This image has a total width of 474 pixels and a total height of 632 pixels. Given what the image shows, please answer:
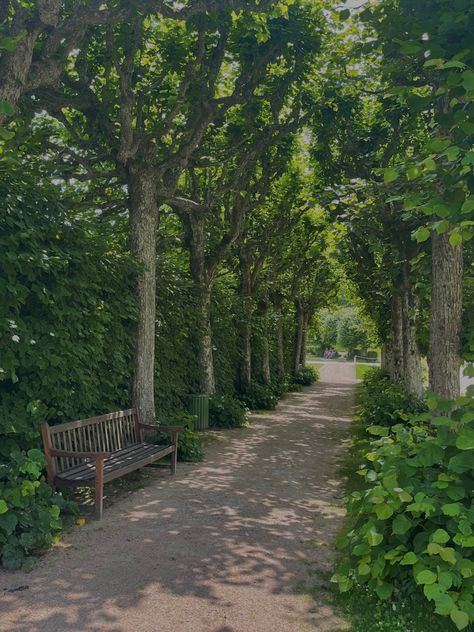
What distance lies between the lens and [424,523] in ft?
11.7

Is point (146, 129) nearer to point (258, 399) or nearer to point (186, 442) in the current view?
point (186, 442)

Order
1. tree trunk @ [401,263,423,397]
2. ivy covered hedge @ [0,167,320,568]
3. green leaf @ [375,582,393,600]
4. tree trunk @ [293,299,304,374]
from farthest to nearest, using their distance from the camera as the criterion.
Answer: tree trunk @ [293,299,304,374], tree trunk @ [401,263,423,397], ivy covered hedge @ [0,167,320,568], green leaf @ [375,582,393,600]

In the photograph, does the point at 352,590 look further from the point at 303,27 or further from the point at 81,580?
the point at 303,27

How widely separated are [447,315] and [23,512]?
493cm

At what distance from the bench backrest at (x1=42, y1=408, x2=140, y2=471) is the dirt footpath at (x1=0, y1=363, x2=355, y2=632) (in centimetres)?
71

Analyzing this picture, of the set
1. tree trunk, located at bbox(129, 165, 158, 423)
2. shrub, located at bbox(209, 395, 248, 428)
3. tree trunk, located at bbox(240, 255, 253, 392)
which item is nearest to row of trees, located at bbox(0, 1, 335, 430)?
tree trunk, located at bbox(129, 165, 158, 423)

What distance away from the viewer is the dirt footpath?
11.7 feet

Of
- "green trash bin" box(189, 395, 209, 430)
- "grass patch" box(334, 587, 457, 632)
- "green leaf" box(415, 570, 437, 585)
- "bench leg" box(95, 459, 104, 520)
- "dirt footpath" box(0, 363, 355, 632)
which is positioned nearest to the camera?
"green leaf" box(415, 570, 437, 585)

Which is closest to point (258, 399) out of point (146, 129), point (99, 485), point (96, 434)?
point (146, 129)

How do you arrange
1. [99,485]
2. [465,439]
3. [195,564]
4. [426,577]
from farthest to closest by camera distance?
[99,485]
[195,564]
[465,439]
[426,577]

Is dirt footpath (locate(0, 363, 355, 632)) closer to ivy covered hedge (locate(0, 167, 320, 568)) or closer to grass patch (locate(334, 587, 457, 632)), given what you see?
grass patch (locate(334, 587, 457, 632))

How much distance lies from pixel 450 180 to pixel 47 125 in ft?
30.7

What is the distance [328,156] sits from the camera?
11562 millimetres

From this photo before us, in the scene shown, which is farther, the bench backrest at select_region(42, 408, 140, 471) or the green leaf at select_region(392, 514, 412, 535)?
the bench backrest at select_region(42, 408, 140, 471)
